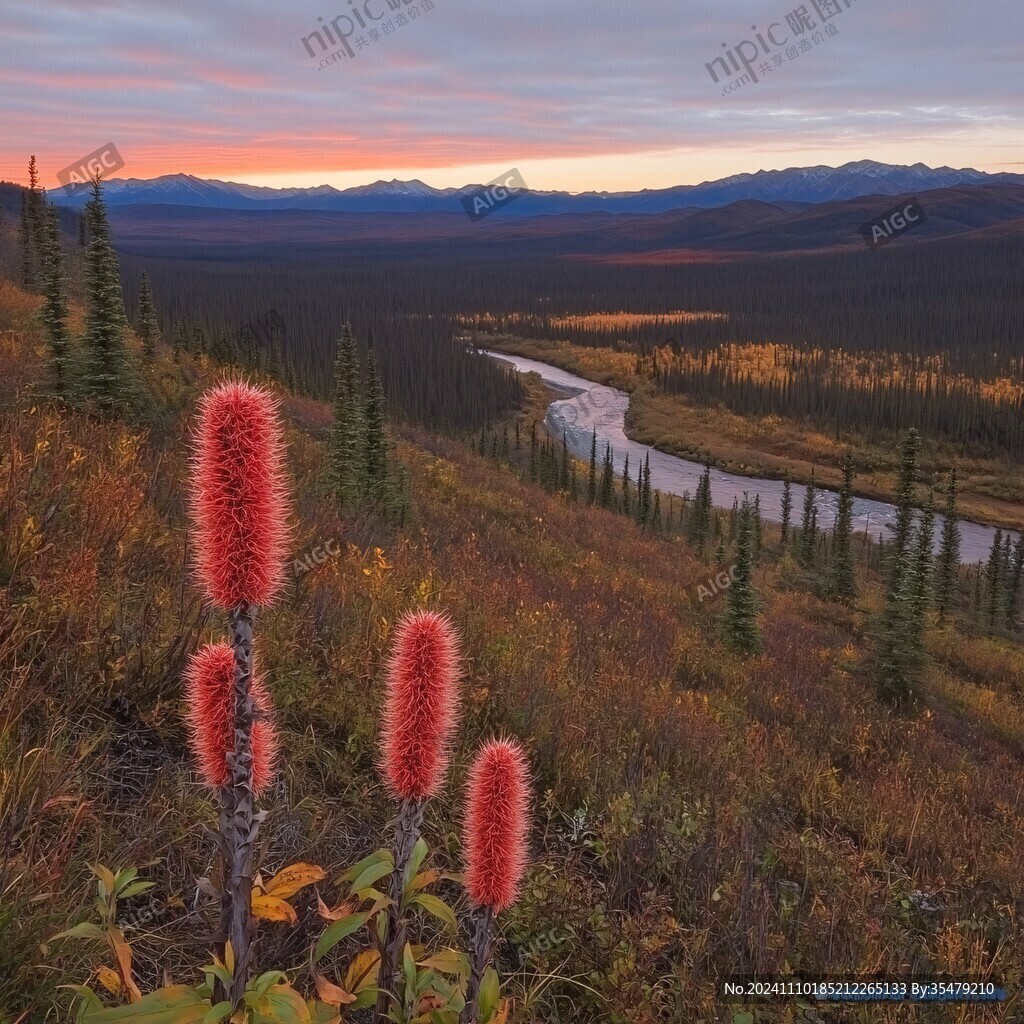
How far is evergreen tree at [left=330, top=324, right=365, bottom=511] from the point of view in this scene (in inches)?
527

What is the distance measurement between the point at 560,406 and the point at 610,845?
289ft

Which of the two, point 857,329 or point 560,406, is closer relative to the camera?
point 560,406

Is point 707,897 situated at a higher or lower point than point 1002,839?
higher

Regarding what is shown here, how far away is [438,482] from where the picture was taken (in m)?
20.6

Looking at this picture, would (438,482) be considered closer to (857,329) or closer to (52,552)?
(52,552)

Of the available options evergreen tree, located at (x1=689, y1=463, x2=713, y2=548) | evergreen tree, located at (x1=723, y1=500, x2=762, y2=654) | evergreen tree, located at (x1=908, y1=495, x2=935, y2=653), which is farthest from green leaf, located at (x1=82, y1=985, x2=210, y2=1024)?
evergreen tree, located at (x1=689, y1=463, x2=713, y2=548)

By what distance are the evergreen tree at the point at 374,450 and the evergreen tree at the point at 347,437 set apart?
0.12 m

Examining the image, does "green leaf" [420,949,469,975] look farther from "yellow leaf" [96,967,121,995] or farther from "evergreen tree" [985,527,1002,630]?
"evergreen tree" [985,527,1002,630]

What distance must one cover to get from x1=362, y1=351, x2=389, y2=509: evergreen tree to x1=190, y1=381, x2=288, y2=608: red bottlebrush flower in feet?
38.0

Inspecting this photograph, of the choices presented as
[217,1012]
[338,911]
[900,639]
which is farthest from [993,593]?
[217,1012]

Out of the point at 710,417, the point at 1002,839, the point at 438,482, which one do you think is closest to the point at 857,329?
the point at 710,417

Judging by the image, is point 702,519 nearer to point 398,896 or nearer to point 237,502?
point 398,896

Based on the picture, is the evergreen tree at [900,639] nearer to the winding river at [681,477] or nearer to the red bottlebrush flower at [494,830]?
the red bottlebrush flower at [494,830]

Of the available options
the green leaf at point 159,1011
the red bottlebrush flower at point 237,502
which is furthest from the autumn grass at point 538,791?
the red bottlebrush flower at point 237,502
